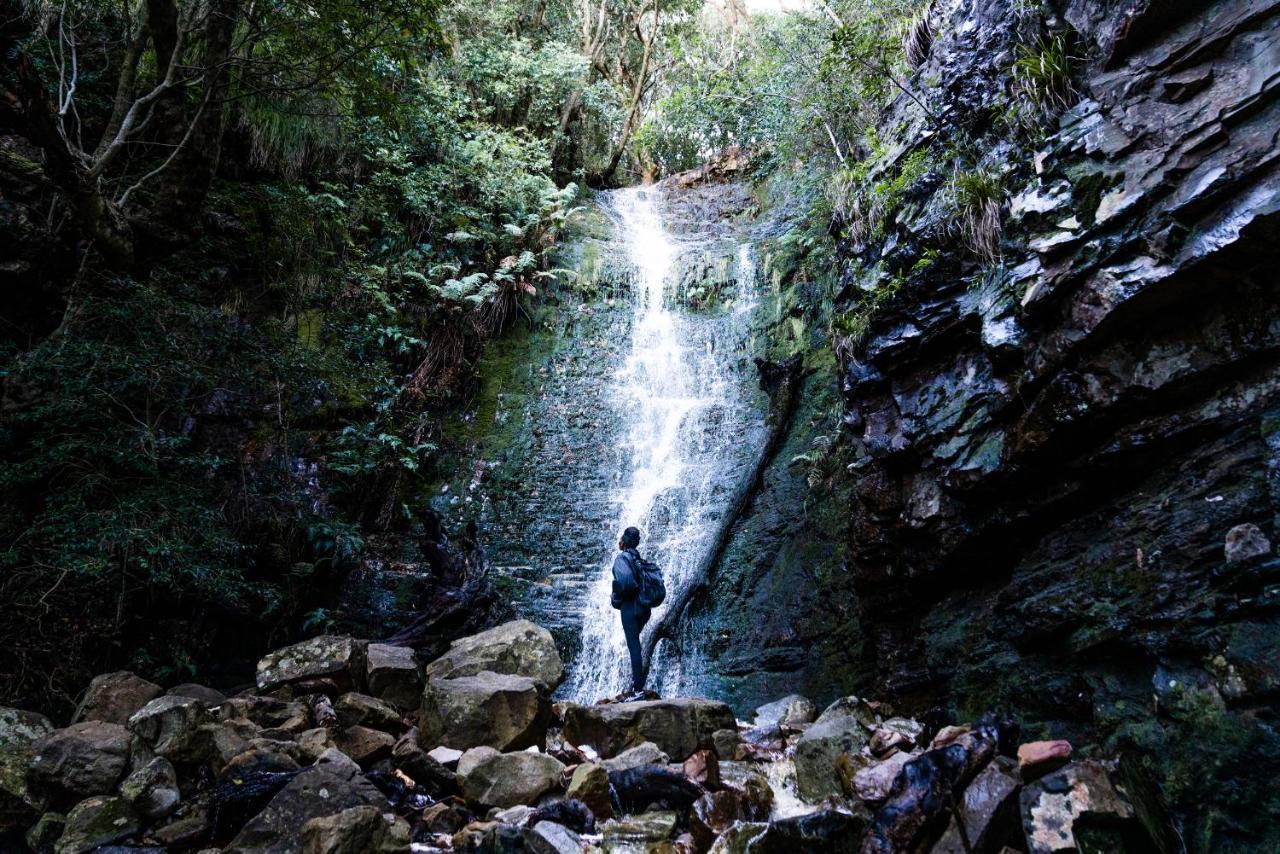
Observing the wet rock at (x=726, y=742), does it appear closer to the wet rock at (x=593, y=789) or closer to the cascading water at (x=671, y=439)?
the wet rock at (x=593, y=789)

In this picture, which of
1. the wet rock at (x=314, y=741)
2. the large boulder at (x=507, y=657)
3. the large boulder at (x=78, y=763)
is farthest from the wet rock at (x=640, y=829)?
the large boulder at (x=78, y=763)

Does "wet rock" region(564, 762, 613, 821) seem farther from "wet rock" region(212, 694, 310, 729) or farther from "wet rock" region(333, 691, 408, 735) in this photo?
"wet rock" region(212, 694, 310, 729)

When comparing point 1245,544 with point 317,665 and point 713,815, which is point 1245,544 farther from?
point 317,665

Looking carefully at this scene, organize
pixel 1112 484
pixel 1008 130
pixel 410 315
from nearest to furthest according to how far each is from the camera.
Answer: pixel 1112 484
pixel 1008 130
pixel 410 315

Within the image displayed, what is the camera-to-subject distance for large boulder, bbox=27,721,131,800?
12.4 feet

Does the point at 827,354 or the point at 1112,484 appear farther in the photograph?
the point at 827,354

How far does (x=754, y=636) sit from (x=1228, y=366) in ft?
15.8

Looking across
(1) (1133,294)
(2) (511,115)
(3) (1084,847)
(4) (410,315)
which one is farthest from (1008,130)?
(2) (511,115)

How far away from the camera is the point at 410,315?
10.8 meters

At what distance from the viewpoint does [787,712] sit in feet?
19.0

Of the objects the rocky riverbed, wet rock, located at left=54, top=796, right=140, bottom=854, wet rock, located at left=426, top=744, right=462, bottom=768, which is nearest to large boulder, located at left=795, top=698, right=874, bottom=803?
the rocky riverbed

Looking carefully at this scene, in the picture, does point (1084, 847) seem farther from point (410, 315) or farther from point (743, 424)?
point (410, 315)

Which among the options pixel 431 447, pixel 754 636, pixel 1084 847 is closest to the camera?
pixel 1084 847

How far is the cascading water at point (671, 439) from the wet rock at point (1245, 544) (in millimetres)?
4888
